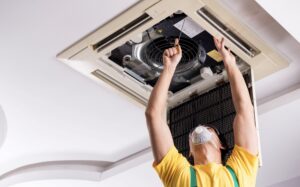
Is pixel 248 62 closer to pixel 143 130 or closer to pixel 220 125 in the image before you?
pixel 220 125

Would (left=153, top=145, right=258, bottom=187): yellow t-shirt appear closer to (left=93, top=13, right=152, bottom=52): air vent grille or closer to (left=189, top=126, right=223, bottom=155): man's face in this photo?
(left=189, top=126, right=223, bottom=155): man's face

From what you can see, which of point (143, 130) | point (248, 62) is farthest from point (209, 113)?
point (143, 130)

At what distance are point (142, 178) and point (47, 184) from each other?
65 cm

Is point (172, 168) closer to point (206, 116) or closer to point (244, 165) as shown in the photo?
point (244, 165)

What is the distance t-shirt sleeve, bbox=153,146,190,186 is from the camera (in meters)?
1.75

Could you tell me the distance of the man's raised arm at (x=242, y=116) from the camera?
6.07 feet

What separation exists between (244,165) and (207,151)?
15 cm

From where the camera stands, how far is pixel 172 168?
178 centimetres

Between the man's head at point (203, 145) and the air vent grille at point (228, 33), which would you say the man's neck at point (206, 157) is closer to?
the man's head at point (203, 145)

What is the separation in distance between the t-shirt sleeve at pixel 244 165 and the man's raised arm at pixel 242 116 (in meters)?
0.03

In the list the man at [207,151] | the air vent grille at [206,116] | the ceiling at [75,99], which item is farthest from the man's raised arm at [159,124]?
the ceiling at [75,99]

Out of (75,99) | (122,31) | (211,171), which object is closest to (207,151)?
(211,171)

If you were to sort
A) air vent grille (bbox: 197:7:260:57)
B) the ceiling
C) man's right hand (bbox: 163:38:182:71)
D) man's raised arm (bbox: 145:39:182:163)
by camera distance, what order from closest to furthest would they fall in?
man's raised arm (bbox: 145:39:182:163) < man's right hand (bbox: 163:38:182:71) < air vent grille (bbox: 197:7:260:57) < the ceiling

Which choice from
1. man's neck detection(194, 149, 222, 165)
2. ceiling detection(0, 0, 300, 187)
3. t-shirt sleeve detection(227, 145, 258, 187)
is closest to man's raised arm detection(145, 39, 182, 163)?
man's neck detection(194, 149, 222, 165)
